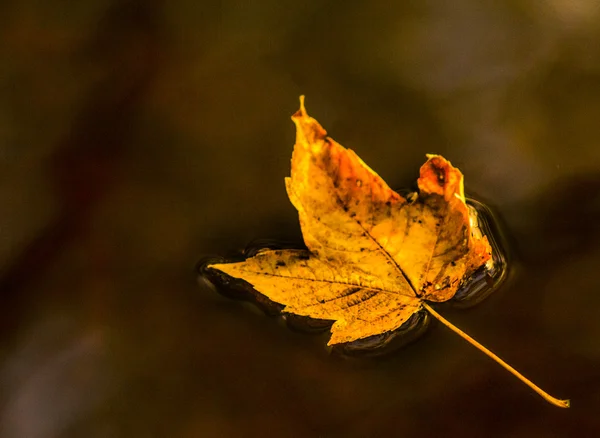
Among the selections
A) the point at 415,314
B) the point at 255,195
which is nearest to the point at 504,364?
the point at 415,314

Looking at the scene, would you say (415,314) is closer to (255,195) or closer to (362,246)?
(362,246)

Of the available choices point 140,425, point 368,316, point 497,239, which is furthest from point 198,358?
point 497,239

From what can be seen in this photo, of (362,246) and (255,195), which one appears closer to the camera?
(362,246)

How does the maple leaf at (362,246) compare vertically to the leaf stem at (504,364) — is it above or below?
above

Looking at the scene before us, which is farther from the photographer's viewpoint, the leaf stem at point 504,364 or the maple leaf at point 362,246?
the leaf stem at point 504,364

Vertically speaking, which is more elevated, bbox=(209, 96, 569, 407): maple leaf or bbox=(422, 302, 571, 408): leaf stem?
bbox=(209, 96, 569, 407): maple leaf

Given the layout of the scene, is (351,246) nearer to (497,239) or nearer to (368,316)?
(368,316)
